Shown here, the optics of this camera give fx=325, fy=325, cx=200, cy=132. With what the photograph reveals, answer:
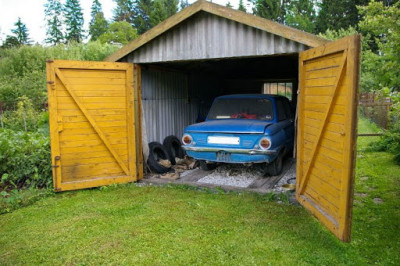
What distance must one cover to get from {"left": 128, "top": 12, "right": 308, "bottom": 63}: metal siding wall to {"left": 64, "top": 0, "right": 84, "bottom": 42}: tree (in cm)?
5103

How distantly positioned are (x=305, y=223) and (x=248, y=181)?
215 centimetres

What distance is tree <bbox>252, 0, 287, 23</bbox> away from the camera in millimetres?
41812

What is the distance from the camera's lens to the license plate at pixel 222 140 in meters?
6.03

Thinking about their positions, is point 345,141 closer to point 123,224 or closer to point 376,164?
point 123,224

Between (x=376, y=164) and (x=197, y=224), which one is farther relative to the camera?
(x=376, y=164)

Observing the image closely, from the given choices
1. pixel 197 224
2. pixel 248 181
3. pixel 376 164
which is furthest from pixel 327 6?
pixel 197 224

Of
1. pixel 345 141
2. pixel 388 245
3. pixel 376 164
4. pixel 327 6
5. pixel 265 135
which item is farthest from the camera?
pixel 327 6

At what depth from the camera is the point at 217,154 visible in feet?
20.4

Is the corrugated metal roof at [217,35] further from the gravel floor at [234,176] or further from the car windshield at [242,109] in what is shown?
the gravel floor at [234,176]

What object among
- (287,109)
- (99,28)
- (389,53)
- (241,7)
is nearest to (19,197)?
(287,109)

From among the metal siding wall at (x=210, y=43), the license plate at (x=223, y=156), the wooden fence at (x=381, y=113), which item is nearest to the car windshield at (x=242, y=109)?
the license plate at (x=223, y=156)

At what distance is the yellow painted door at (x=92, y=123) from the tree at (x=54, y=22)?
48.6 metres

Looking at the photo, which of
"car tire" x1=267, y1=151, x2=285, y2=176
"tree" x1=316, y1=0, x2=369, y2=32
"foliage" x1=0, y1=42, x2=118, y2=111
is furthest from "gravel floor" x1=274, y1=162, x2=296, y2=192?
"tree" x1=316, y1=0, x2=369, y2=32

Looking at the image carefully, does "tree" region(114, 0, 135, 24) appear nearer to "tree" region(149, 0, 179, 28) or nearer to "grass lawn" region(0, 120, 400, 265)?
"tree" region(149, 0, 179, 28)
